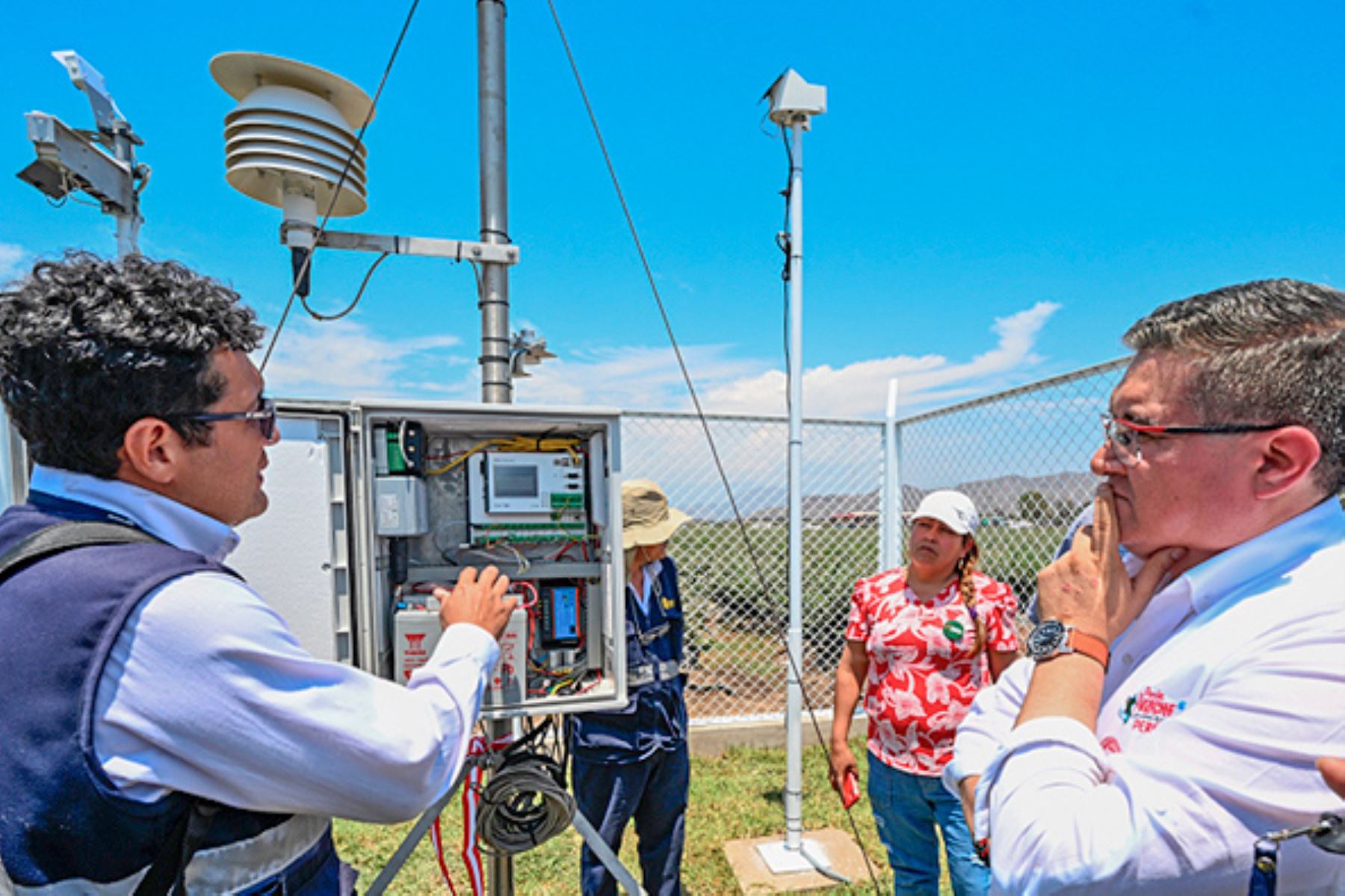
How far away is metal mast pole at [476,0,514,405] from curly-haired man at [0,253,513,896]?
38.8 inches

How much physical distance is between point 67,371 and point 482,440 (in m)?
1.28

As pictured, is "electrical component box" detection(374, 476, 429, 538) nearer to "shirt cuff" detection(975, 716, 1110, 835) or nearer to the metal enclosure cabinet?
the metal enclosure cabinet

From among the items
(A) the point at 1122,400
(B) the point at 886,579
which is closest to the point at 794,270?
(B) the point at 886,579

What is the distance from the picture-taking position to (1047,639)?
1.05m

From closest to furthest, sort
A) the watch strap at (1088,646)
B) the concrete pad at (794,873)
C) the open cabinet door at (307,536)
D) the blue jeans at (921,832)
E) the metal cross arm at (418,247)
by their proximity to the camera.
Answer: the watch strap at (1088,646) < the open cabinet door at (307,536) < the metal cross arm at (418,247) < the blue jeans at (921,832) < the concrete pad at (794,873)

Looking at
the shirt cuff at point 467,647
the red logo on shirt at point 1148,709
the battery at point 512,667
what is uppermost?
the red logo on shirt at point 1148,709

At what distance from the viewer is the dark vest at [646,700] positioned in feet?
8.76

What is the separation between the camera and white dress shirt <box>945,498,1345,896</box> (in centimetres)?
76

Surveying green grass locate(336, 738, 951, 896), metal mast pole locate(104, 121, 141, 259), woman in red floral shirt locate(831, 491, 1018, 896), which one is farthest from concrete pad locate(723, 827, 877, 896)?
metal mast pole locate(104, 121, 141, 259)

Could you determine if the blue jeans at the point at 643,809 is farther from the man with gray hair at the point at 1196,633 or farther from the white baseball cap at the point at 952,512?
the man with gray hair at the point at 1196,633

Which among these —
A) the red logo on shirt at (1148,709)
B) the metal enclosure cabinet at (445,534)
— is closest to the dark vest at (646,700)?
the metal enclosure cabinet at (445,534)

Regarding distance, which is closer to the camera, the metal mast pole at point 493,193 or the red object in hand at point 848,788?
the metal mast pole at point 493,193

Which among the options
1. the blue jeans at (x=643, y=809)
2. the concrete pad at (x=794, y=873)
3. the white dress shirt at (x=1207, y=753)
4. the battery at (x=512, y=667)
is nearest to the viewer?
the white dress shirt at (x=1207, y=753)

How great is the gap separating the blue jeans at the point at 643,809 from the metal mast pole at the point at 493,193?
52cm
